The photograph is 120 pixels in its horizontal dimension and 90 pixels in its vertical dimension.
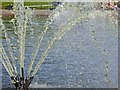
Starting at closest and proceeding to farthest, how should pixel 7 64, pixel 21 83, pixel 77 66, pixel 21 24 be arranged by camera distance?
pixel 21 83
pixel 7 64
pixel 21 24
pixel 77 66

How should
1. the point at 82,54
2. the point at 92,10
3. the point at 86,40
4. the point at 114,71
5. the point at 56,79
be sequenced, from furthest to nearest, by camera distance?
the point at 86,40
the point at 82,54
the point at 114,71
the point at 56,79
the point at 92,10

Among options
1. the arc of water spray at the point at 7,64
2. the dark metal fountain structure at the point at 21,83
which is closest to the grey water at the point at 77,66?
the arc of water spray at the point at 7,64

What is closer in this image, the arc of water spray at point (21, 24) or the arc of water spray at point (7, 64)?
the arc of water spray at point (21, 24)

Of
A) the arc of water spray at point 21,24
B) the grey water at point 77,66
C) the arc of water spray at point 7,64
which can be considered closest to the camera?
the arc of water spray at point 21,24

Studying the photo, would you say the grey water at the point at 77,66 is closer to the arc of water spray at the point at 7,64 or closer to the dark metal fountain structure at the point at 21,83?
the arc of water spray at the point at 7,64

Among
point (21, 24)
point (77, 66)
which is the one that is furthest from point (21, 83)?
point (77, 66)

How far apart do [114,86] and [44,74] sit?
1.79m

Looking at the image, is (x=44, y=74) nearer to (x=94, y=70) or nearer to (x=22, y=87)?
(x=94, y=70)

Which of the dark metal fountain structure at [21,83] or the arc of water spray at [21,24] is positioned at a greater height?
the arc of water spray at [21,24]

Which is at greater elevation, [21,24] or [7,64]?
[21,24]

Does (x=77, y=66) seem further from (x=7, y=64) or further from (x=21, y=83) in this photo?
(x=21, y=83)

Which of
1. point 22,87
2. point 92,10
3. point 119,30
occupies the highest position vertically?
point 92,10

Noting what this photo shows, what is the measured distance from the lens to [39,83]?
30.4 ft

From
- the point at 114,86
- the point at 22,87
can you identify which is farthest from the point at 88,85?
the point at 22,87
